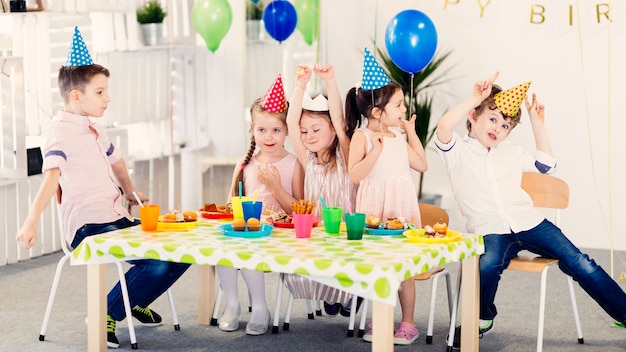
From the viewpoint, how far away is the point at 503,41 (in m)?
6.17

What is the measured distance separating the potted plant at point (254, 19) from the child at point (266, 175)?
8.09 ft

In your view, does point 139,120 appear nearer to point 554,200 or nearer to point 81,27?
point 81,27

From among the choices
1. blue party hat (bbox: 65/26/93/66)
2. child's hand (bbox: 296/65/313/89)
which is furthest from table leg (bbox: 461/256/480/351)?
blue party hat (bbox: 65/26/93/66)

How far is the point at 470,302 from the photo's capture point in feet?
11.1

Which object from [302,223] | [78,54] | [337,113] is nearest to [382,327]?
[302,223]

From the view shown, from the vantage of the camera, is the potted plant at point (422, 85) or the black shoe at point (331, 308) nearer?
the black shoe at point (331, 308)

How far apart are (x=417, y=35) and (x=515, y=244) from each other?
3.71ft

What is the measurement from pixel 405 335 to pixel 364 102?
0.92 m

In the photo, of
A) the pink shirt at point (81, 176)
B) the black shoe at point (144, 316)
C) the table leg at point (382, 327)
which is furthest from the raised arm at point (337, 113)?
the table leg at point (382, 327)

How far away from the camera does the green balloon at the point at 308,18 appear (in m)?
6.40

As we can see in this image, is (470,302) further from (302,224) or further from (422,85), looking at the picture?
(422,85)

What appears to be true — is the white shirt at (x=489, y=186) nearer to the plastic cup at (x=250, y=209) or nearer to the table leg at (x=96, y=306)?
the plastic cup at (x=250, y=209)

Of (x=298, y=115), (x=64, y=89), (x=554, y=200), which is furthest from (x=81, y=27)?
(x=554, y=200)

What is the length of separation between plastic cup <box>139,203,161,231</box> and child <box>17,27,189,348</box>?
0.38 metres
